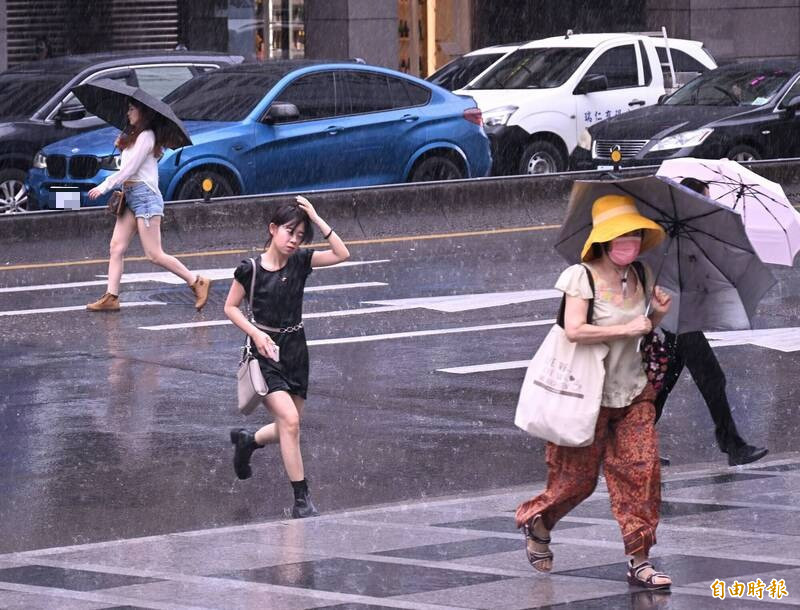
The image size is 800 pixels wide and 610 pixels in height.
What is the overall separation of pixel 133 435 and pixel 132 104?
15.1 ft

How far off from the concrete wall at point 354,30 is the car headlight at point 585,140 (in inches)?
344

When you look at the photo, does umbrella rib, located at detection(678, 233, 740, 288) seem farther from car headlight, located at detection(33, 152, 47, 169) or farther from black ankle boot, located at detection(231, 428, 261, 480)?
car headlight, located at detection(33, 152, 47, 169)

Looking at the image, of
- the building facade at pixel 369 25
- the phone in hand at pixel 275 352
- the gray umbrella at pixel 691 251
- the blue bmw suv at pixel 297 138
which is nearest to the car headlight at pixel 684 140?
the blue bmw suv at pixel 297 138

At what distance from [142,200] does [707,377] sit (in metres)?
6.21

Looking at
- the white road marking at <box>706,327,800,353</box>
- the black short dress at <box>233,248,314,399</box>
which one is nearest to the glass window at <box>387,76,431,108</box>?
the white road marking at <box>706,327,800,353</box>

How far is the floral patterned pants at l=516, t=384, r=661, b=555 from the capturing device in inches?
262

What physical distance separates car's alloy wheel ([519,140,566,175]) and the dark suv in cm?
379

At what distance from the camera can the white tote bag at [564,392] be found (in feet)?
21.7

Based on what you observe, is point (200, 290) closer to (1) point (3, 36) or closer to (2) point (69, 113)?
(2) point (69, 113)

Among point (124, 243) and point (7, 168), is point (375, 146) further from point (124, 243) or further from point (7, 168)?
point (124, 243)

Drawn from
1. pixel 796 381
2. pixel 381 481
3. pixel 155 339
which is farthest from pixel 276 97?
pixel 381 481

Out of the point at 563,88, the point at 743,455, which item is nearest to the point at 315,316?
the point at 743,455

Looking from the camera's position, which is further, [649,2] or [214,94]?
[649,2]

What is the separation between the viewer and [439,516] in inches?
313
